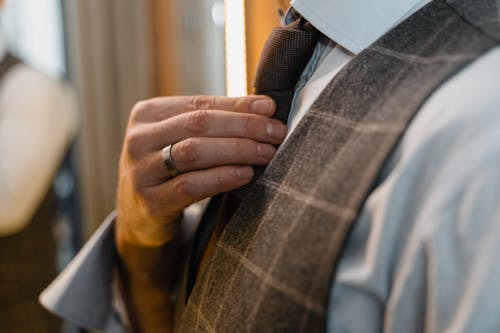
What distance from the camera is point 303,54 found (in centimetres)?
52

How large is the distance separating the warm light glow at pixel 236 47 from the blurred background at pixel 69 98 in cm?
53

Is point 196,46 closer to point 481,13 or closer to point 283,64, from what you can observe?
point 283,64

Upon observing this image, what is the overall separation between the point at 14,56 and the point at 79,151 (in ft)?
1.31

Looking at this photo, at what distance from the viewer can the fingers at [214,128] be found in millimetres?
497

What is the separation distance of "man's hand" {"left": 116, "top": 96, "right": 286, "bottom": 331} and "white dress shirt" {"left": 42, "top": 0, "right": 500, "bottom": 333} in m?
0.16

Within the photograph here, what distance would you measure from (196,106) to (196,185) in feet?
0.34

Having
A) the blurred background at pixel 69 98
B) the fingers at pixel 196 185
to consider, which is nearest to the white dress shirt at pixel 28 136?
the blurred background at pixel 69 98

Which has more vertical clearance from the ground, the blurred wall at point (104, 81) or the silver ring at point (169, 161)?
the silver ring at point (169, 161)

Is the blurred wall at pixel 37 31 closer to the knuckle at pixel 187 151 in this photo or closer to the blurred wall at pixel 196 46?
the blurred wall at pixel 196 46

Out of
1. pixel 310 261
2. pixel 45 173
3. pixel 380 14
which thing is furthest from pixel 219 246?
pixel 45 173

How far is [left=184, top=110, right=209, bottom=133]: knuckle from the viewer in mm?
525

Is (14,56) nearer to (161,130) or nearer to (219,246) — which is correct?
(161,130)

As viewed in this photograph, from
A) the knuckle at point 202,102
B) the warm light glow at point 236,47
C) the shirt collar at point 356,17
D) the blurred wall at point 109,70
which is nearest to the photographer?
the shirt collar at point 356,17

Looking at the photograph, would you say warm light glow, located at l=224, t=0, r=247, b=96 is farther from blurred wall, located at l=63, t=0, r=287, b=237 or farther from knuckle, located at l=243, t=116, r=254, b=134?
blurred wall, located at l=63, t=0, r=287, b=237
